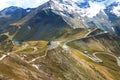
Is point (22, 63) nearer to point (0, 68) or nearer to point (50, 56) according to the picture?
point (0, 68)

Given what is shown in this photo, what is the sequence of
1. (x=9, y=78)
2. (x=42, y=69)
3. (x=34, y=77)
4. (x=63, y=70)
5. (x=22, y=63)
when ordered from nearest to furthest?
(x=9, y=78) < (x=34, y=77) < (x=22, y=63) < (x=42, y=69) < (x=63, y=70)

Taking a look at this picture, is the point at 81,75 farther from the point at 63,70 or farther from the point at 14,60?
the point at 14,60

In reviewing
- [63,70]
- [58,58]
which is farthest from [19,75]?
[58,58]

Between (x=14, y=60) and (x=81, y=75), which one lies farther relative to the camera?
(x=81, y=75)

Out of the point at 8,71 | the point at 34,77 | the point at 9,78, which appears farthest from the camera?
the point at 34,77

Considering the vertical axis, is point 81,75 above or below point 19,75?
below

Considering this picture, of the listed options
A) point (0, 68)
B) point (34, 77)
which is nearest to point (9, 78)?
point (0, 68)

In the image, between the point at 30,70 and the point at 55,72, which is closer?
the point at 30,70

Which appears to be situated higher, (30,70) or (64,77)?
(30,70)

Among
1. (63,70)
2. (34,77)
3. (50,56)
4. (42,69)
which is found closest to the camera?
(34,77)
